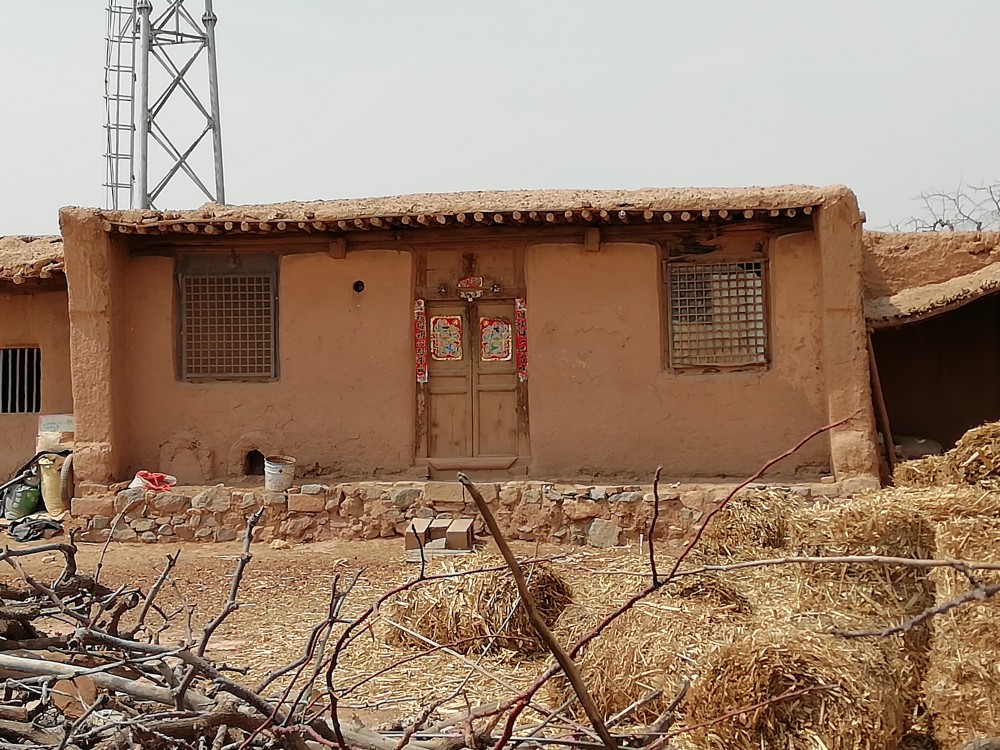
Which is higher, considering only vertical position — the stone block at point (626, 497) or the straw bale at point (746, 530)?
the straw bale at point (746, 530)

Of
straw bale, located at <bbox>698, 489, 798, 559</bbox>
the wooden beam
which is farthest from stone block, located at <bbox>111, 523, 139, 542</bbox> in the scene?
straw bale, located at <bbox>698, 489, 798, 559</bbox>

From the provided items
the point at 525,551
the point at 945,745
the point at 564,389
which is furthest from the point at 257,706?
the point at 564,389

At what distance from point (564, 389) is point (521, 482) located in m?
1.08

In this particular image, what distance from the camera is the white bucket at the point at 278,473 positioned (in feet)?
28.8

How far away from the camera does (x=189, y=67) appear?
1911 centimetres

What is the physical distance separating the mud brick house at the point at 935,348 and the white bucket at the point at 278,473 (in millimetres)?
6452

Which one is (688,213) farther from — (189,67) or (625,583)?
(189,67)

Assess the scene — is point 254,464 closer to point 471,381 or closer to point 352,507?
point 352,507

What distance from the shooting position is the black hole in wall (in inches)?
378

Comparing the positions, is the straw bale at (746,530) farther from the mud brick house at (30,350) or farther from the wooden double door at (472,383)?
the mud brick house at (30,350)

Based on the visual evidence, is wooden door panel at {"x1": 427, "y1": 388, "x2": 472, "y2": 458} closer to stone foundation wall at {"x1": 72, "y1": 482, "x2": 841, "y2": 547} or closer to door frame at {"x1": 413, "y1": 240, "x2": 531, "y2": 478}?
door frame at {"x1": 413, "y1": 240, "x2": 531, "y2": 478}

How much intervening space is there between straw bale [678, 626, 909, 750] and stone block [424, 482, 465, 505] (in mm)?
5149

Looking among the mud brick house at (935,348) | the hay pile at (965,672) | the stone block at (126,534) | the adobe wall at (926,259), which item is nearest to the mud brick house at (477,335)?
the stone block at (126,534)

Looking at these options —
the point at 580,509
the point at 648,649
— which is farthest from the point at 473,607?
the point at 580,509
